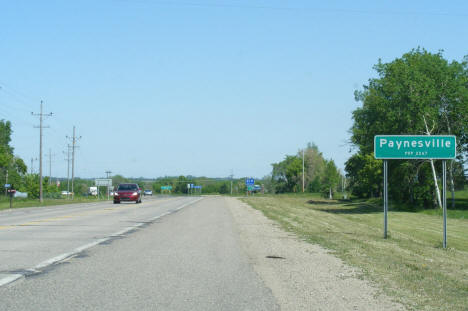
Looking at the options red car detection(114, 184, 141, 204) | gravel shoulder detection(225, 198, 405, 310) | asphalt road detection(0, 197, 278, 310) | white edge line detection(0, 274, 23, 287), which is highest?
red car detection(114, 184, 141, 204)

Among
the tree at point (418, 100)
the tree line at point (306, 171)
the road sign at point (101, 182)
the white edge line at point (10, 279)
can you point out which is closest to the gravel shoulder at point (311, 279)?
the white edge line at point (10, 279)

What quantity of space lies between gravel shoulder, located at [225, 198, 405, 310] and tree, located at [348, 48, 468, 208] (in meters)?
35.9

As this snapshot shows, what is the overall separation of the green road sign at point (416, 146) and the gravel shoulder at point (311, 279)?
5.17 m

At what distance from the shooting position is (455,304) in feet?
23.6

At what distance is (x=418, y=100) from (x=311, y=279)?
4035 cm

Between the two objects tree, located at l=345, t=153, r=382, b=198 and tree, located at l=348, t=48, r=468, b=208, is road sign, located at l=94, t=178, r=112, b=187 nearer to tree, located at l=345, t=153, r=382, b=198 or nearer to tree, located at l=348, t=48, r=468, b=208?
tree, located at l=345, t=153, r=382, b=198

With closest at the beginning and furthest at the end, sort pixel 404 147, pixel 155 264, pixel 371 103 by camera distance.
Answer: pixel 155 264, pixel 404 147, pixel 371 103

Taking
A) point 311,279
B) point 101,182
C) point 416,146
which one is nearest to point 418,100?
point 416,146

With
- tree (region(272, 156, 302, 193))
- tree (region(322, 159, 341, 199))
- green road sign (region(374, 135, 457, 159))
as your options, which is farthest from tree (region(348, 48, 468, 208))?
tree (region(272, 156, 302, 193))

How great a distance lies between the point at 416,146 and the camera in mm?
17484

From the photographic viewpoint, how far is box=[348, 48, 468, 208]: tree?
154 ft

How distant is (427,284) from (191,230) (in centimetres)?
1121

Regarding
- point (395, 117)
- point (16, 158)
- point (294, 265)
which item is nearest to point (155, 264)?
point (294, 265)

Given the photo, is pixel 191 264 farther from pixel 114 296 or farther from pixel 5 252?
pixel 5 252
